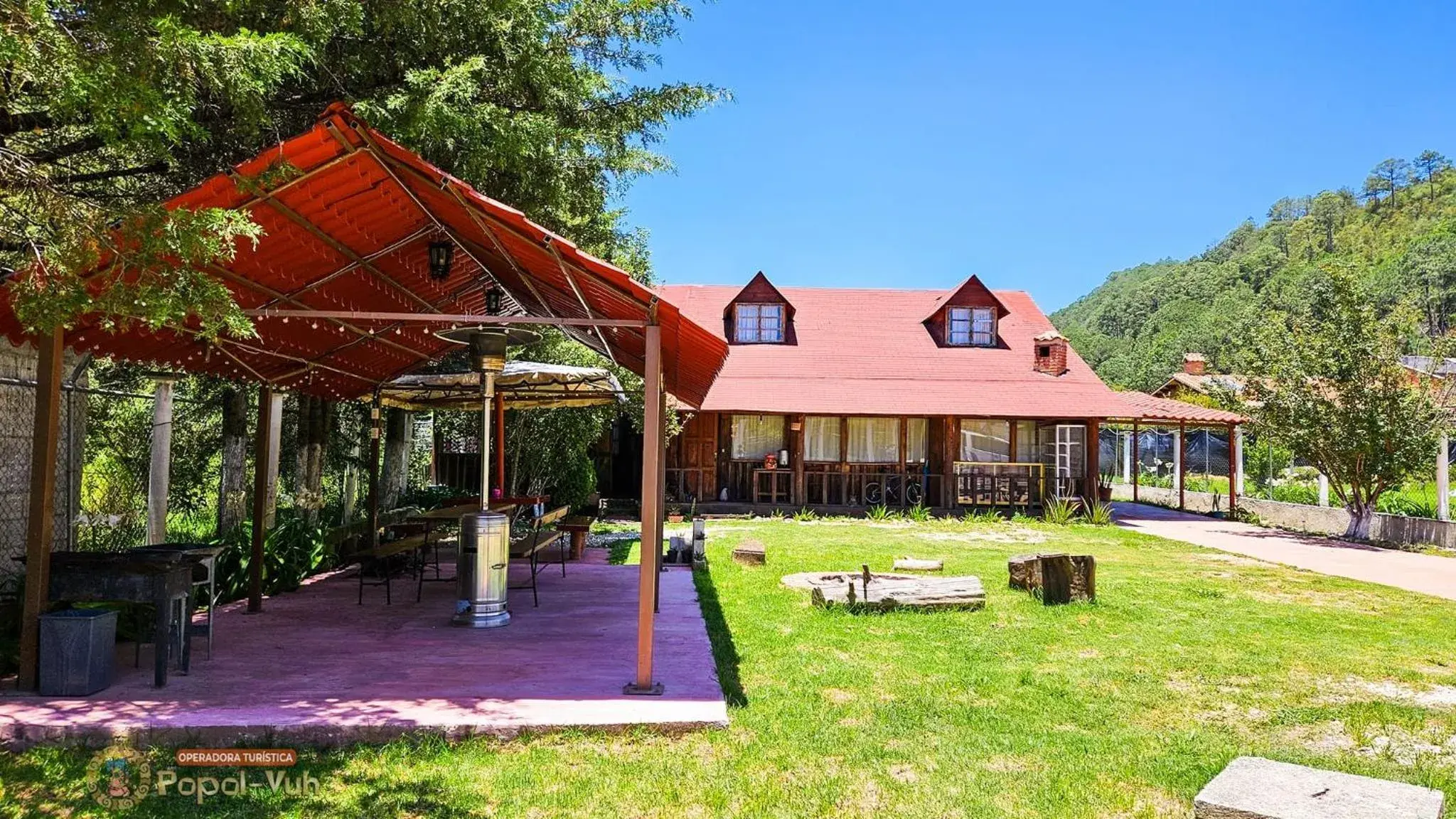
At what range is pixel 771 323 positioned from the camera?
77.5 feet

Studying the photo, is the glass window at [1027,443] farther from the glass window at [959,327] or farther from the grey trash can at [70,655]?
the grey trash can at [70,655]

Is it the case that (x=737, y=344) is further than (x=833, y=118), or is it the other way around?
(x=737, y=344)

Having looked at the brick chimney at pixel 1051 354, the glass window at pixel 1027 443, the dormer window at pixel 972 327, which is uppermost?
the dormer window at pixel 972 327

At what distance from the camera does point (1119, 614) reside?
29.2 ft

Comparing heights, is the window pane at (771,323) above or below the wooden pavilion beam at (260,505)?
above

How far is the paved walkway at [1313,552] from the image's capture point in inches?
470

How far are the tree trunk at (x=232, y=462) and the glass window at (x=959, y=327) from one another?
1728 centimetres

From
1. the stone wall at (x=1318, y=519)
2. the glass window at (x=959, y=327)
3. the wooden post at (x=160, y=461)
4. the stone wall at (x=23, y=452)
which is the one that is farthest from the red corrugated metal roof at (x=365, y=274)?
the glass window at (x=959, y=327)

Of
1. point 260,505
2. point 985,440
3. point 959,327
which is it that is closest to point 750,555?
point 260,505

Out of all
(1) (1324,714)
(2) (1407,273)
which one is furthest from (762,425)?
(2) (1407,273)

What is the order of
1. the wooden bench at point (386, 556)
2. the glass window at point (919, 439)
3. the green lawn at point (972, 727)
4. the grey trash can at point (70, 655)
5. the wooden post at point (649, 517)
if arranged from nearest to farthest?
the green lawn at point (972, 727)
the grey trash can at point (70, 655)
the wooden post at point (649, 517)
the wooden bench at point (386, 556)
the glass window at point (919, 439)

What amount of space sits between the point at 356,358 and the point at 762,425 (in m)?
13.1

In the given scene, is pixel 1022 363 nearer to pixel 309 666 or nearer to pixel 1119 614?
pixel 1119 614

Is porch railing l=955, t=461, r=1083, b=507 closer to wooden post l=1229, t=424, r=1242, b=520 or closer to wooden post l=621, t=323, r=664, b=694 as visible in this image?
wooden post l=1229, t=424, r=1242, b=520
